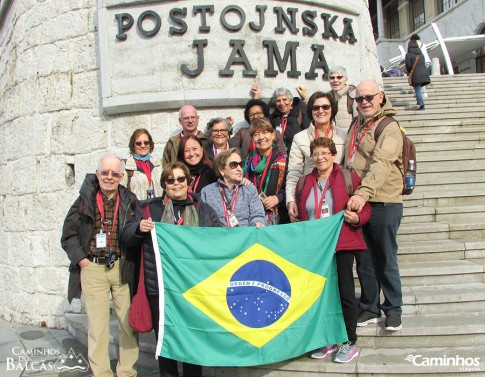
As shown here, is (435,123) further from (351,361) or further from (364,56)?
(351,361)

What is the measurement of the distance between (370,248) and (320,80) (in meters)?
2.79

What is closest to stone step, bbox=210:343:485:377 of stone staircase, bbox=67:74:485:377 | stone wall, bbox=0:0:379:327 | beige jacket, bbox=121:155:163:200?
stone staircase, bbox=67:74:485:377

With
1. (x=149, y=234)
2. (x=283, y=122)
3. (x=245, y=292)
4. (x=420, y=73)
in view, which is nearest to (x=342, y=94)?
(x=283, y=122)

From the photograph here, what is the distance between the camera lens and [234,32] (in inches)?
214

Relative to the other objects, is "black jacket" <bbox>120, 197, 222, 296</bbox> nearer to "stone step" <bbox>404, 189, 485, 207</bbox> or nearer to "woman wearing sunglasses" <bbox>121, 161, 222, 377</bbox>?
"woman wearing sunglasses" <bbox>121, 161, 222, 377</bbox>

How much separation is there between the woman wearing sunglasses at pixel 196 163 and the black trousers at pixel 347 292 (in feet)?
4.72

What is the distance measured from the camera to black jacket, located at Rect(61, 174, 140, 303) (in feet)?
11.9

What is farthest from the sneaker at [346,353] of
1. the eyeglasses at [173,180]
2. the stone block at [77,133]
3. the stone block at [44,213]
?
the stone block at [44,213]

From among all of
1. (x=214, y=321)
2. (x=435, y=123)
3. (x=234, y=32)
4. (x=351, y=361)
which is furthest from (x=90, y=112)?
(x=435, y=123)

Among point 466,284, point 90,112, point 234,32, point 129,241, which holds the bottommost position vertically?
point 466,284

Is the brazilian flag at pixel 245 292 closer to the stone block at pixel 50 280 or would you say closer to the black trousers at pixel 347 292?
the black trousers at pixel 347 292

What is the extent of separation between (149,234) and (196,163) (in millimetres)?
988

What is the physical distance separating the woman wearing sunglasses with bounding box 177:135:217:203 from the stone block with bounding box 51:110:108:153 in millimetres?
1765

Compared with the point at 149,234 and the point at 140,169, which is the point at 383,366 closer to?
the point at 149,234
